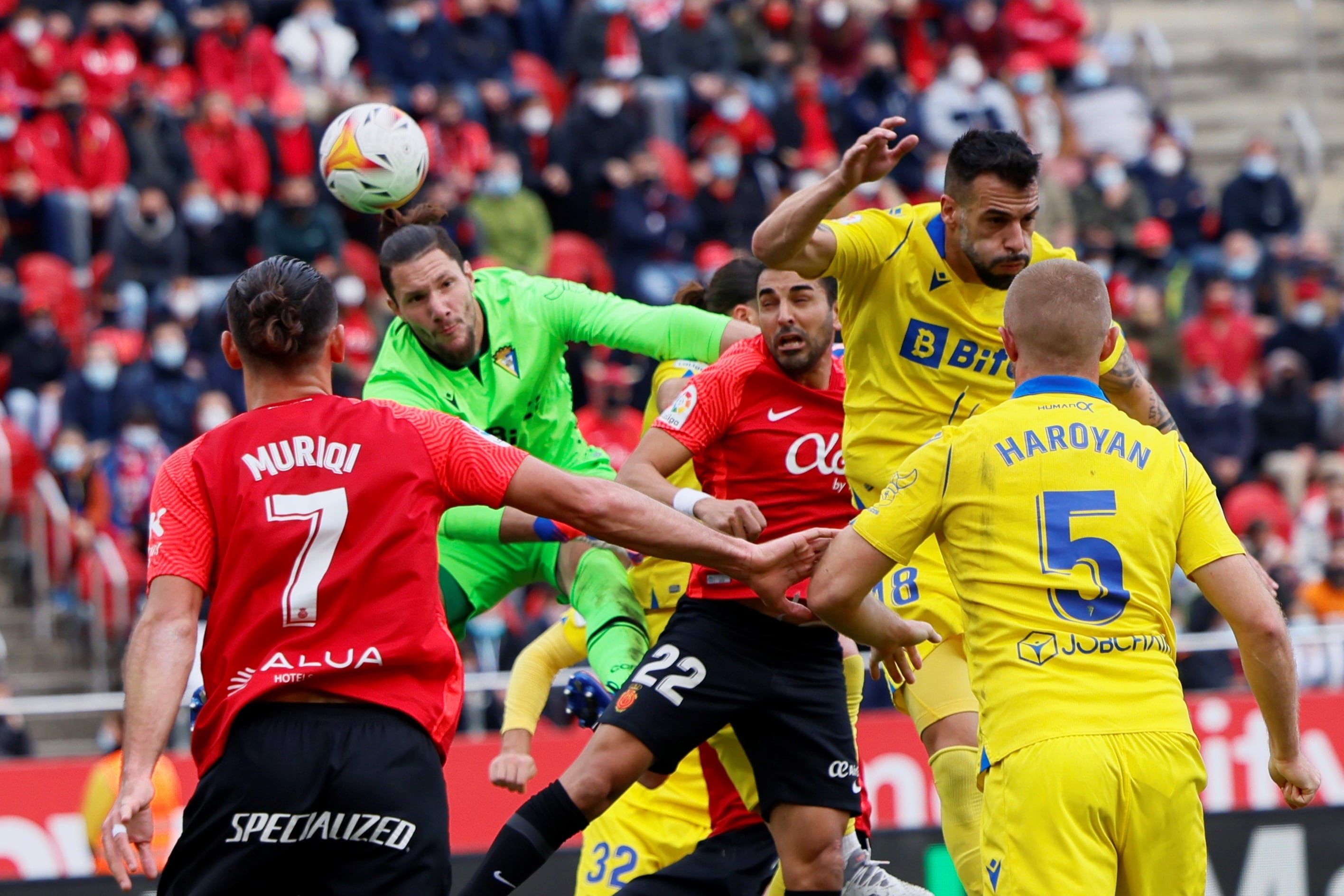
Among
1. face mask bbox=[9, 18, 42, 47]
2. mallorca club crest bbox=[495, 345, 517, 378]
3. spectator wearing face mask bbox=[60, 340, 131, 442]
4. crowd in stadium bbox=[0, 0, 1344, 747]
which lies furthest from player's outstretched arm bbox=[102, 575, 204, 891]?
face mask bbox=[9, 18, 42, 47]

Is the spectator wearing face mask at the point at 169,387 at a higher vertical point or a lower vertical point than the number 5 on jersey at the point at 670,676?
higher

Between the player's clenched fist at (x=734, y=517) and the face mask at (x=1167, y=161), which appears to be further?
the face mask at (x=1167, y=161)

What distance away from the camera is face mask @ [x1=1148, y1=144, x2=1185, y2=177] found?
21.6 meters

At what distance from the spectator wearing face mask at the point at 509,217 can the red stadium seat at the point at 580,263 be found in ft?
0.37

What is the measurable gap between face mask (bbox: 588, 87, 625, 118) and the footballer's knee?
14315mm

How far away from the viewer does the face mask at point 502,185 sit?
62.2 feet

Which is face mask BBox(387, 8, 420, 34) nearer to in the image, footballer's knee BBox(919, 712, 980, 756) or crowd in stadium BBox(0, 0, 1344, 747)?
crowd in stadium BBox(0, 0, 1344, 747)

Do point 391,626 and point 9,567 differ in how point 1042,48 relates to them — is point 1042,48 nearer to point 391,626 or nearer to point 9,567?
point 9,567

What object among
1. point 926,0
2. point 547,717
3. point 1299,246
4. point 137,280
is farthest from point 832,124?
point 547,717

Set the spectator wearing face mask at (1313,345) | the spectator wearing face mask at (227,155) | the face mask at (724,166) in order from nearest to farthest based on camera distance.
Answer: the spectator wearing face mask at (227,155)
the spectator wearing face mask at (1313,345)
the face mask at (724,166)

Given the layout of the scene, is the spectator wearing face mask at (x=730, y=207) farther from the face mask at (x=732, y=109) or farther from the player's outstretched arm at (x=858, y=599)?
the player's outstretched arm at (x=858, y=599)

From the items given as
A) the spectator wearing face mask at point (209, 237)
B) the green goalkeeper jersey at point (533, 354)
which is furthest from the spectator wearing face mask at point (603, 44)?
the green goalkeeper jersey at point (533, 354)

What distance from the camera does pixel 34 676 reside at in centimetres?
1541

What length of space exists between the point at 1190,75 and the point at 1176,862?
850 inches
